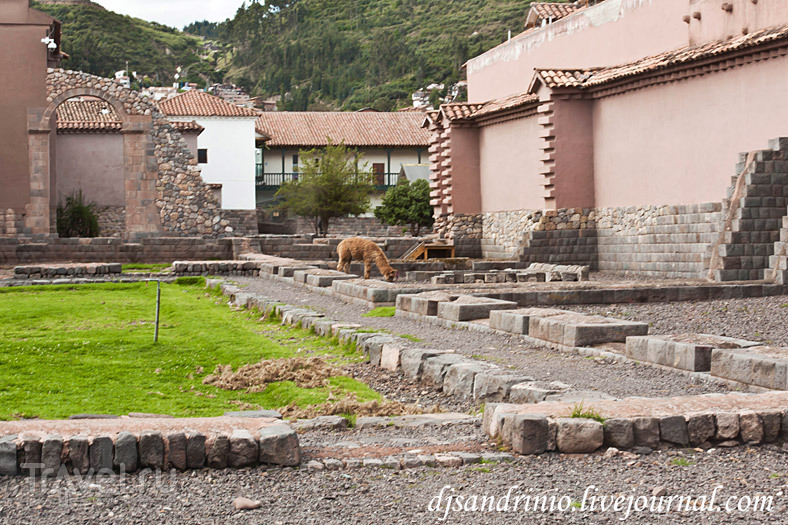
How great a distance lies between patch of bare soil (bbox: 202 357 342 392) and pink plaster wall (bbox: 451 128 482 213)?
21.7 meters

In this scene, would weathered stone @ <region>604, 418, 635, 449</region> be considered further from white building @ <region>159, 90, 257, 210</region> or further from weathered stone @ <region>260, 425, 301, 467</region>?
white building @ <region>159, 90, 257, 210</region>

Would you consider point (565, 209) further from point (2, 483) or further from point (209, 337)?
point (2, 483)

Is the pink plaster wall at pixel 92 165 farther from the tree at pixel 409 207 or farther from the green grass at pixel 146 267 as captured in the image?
the tree at pixel 409 207

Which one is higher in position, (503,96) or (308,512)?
(503,96)

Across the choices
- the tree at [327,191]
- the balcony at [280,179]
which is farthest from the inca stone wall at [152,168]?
the balcony at [280,179]

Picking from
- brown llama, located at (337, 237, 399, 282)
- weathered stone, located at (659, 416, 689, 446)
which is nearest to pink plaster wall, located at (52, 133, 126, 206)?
brown llama, located at (337, 237, 399, 282)

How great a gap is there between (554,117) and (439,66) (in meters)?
70.5

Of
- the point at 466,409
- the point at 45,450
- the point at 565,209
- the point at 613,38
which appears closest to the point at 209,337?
the point at 466,409

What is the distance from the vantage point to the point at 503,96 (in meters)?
31.8

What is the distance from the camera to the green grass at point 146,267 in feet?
83.8

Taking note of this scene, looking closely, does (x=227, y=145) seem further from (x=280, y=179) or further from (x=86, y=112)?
(x=86, y=112)

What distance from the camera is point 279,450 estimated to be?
5.41 metres

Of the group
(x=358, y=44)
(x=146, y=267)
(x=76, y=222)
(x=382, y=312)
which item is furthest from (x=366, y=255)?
(x=358, y=44)

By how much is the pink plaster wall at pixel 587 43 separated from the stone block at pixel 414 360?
1582 cm
